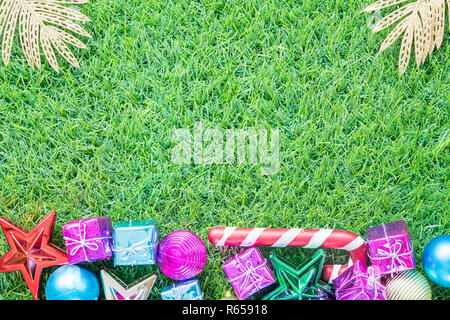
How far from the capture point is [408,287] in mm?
1629

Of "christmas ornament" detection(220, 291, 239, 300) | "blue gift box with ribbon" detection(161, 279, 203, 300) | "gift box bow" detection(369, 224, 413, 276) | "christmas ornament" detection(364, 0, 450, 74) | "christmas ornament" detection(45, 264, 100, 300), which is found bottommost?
"christmas ornament" detection(220, 291, 239, 300)

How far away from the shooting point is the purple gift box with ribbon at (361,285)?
5.36ft

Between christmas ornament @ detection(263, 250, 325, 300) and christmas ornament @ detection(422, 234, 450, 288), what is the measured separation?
380mm

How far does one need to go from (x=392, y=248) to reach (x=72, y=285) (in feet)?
3.81

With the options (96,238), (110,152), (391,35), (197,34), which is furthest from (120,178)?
(391,35)

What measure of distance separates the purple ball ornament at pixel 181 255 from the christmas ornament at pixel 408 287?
692 millimetres

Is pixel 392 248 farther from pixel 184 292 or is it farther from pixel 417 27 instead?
pixel 417 27

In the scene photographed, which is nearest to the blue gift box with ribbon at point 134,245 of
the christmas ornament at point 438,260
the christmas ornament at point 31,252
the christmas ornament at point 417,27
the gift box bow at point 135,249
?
the gift box bow at point 135,249

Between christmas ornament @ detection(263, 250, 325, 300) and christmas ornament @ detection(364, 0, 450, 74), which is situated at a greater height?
christmas ornament @ detection(364, 0, 450, 74)

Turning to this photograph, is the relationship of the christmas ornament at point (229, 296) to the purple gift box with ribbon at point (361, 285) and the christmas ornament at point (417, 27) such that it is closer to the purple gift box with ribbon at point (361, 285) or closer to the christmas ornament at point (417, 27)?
the purple gift box with ribbon at point (361, 285)

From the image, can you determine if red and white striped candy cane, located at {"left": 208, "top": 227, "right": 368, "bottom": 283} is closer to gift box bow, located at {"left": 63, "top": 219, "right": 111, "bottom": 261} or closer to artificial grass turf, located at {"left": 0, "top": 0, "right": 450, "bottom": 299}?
artificial grass turf, located at {"left": 0, "top": 0, "right": 450, "bottom": 299}

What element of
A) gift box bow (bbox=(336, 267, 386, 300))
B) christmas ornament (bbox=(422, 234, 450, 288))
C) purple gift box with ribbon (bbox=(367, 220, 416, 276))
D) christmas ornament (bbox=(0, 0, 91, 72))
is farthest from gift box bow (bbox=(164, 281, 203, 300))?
christmas ornament (bbox=(0, 0, 91, 72))

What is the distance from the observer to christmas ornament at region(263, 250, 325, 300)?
166 centimetres
